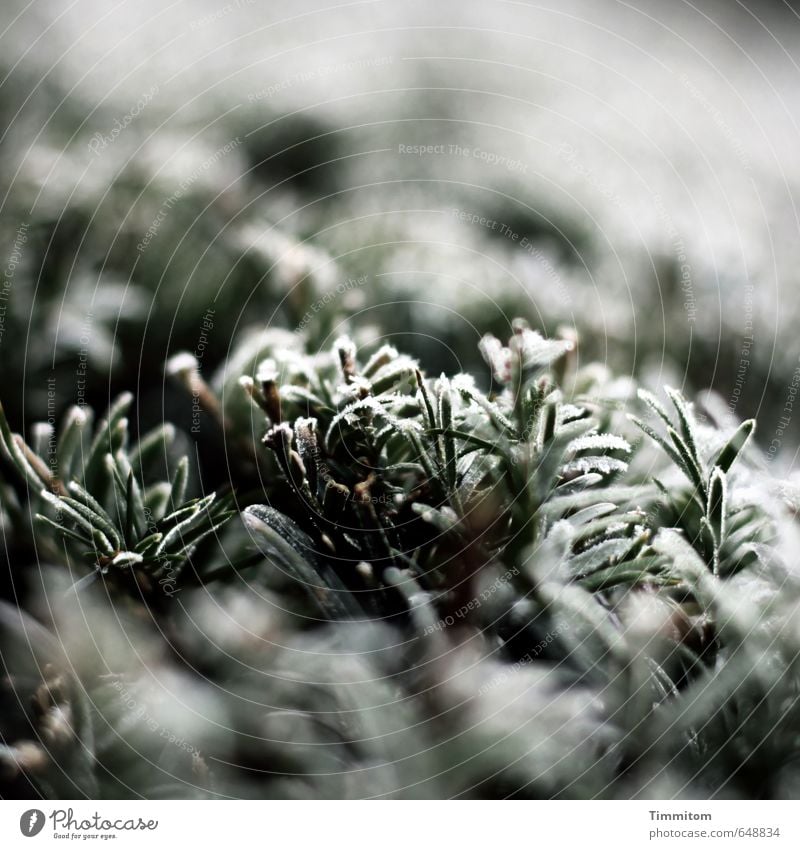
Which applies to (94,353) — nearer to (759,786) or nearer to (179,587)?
(179,587)

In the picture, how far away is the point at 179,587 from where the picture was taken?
0.97 ft

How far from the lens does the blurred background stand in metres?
0.39

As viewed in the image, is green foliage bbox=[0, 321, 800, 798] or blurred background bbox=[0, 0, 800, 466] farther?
blurred background bbox=[0, 0, 800, 466]

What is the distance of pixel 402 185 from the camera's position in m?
0.47

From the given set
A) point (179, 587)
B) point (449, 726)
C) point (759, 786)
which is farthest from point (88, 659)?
point (759, 786)

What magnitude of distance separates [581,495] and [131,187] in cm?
31

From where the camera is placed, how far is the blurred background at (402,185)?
1.27ft
